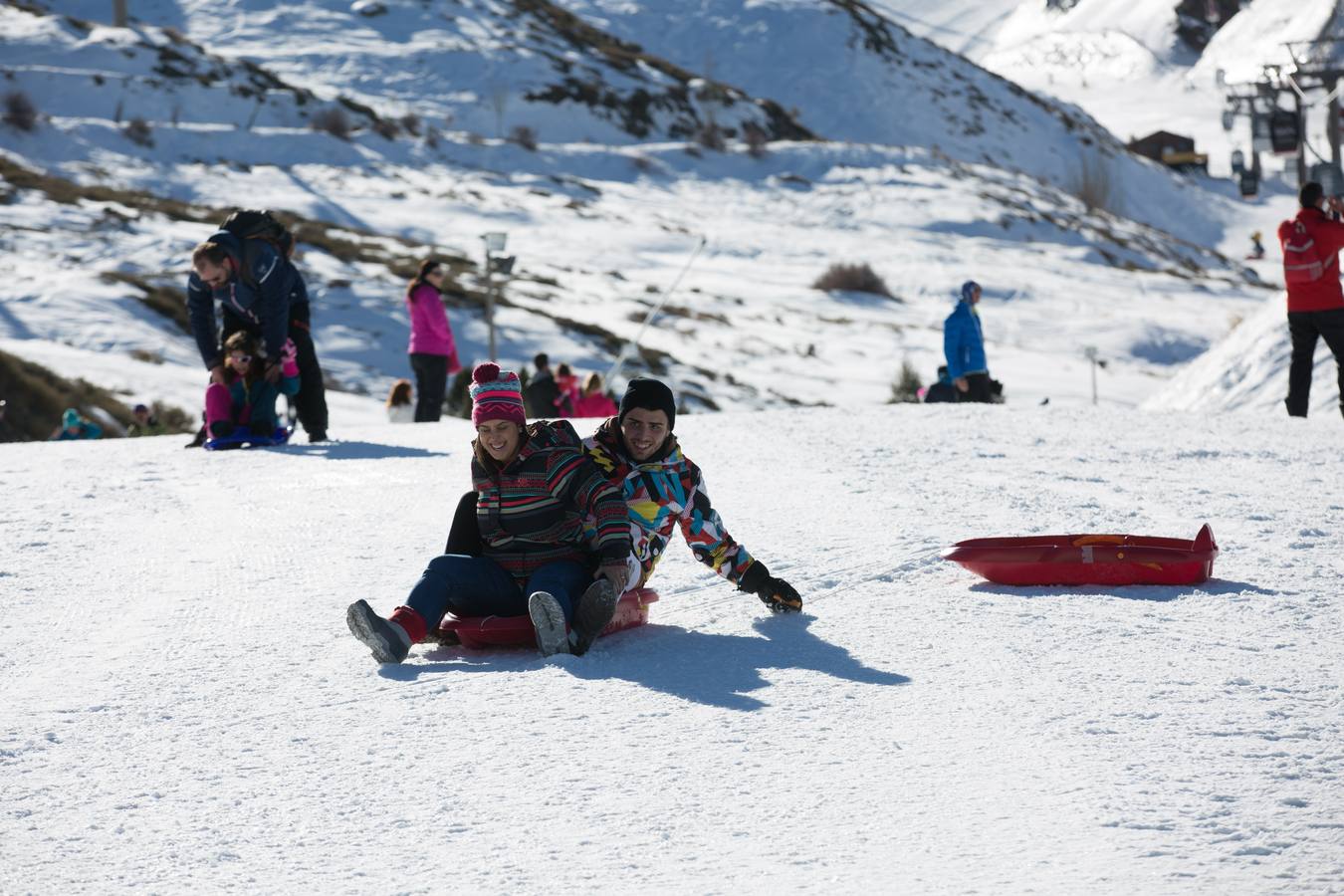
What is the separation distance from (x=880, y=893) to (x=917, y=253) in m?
38.2

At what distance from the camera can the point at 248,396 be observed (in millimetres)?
9102

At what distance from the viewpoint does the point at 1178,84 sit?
443ft

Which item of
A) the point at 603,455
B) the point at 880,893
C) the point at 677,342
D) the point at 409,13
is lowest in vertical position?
the point at 677,342

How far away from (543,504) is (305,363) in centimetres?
518

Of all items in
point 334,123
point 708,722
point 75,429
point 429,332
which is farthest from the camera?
point 334,123

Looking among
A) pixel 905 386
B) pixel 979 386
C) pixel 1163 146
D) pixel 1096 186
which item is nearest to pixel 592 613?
pixel 979 386

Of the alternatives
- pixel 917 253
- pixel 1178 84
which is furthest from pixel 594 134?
pixel 1178 84

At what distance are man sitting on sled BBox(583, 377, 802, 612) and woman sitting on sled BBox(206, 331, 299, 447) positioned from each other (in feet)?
15.7

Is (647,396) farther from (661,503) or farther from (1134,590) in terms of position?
(1134,590)

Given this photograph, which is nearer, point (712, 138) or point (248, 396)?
point (248, 396)

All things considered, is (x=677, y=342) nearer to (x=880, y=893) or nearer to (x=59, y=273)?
(x=59, y=273)

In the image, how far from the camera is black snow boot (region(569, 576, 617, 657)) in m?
4.03

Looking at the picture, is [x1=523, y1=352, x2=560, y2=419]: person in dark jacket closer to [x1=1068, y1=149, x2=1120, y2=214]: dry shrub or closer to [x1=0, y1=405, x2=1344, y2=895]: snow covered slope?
[x1=0, y1=405, x2=1344, y2=895]: snow covered slope

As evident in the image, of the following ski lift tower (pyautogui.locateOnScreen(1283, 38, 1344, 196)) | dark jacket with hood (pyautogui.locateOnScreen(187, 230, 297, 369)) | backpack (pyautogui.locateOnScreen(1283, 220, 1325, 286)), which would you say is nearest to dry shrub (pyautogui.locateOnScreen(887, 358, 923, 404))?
ski lift tower (pyautogui.locateOnScreen(1283, 38, 1344, 196))
